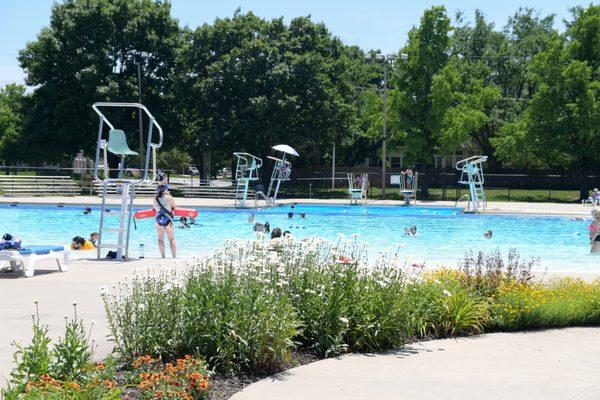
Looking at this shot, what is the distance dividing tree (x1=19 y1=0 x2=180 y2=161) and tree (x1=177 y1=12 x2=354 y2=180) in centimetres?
288

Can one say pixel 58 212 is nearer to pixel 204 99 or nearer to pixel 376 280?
pixel 204 99

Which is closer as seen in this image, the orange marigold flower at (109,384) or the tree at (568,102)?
the orange marigold flower at (109,384)

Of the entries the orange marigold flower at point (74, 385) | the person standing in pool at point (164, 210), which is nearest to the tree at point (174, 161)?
the person standing in pool at point (164, 210)

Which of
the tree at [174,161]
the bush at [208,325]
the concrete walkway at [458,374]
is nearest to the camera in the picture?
Answer: the concrete walkway at [458,374]

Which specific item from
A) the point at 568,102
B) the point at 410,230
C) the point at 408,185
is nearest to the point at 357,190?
the point at 408,185

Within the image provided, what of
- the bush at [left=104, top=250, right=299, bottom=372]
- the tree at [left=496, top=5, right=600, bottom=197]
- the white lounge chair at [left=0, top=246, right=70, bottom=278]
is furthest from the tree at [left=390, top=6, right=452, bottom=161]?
the bush at [left=104, top=250, right=299, bottom=372]

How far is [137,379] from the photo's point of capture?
569cm

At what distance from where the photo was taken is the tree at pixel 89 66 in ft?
161

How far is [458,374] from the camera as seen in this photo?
6.72m

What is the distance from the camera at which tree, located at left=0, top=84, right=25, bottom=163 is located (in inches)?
2746

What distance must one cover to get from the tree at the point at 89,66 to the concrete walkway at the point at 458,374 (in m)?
42.7

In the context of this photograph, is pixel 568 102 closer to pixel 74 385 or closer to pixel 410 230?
pixel 410 230

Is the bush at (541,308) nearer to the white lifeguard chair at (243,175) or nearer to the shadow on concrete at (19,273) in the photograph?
the shadow on concrete at (19,273)

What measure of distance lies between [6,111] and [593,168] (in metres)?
60.1
